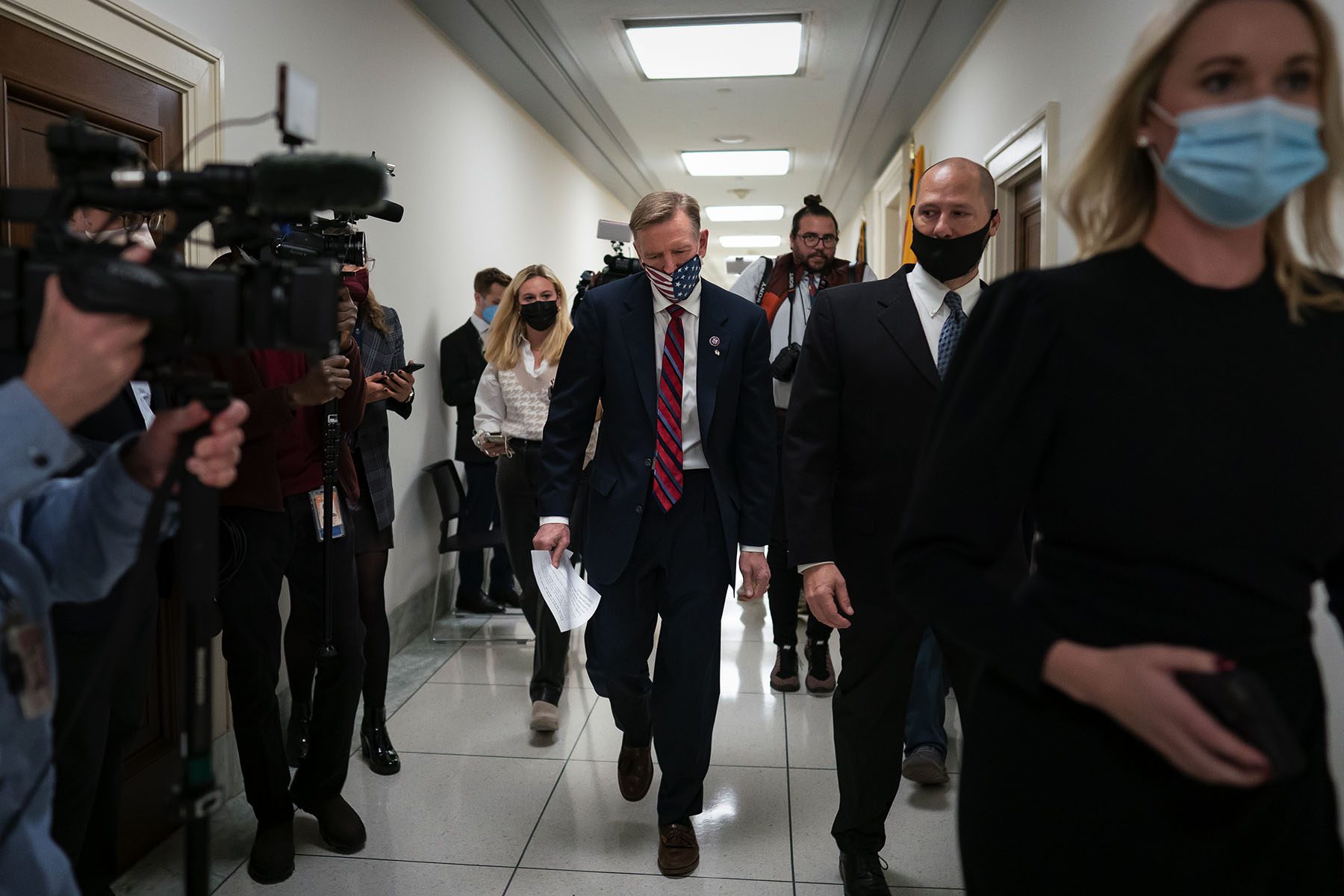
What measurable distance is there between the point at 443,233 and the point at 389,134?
802mm

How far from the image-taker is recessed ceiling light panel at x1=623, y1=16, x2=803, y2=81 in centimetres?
550

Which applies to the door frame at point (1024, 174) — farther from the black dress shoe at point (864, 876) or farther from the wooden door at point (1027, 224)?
the black dress shoe at point (864, 876)

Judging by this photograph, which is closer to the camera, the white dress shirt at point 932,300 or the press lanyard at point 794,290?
the white dress shirt at point 932,300

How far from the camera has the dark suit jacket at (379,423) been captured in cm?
302

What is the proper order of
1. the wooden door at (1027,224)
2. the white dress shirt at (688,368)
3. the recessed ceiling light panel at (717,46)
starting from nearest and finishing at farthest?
the white dress shirt at (688,368) < the wooden door at (1027,224) < the recessed ceiling light panel at (717,46)

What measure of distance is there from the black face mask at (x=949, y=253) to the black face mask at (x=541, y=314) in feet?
6.41

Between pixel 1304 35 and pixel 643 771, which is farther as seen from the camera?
pixel 643 771

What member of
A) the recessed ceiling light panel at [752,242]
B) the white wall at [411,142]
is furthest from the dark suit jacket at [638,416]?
the recessed ceiling light panel at [752,242]

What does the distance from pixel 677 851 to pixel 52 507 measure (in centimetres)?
178

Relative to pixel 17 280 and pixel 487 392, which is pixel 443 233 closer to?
pixel 487 392

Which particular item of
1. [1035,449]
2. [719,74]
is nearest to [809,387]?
[1035,449]

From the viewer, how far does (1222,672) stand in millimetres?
825

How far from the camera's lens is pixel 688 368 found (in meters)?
2.55

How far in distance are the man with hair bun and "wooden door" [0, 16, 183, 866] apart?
2.07m
